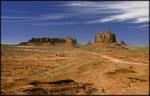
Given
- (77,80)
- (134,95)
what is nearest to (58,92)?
(77,80)

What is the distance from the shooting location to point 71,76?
36844 millimetres

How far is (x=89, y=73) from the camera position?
38062 millimetres

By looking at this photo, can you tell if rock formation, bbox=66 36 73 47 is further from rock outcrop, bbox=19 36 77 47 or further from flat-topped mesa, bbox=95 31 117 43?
flat-topped mesa, bbox=95 31 117 43

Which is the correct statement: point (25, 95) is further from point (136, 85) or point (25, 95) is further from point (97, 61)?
point (97, 61)

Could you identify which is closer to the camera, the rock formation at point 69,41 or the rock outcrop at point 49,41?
the rock formation at point 69,41

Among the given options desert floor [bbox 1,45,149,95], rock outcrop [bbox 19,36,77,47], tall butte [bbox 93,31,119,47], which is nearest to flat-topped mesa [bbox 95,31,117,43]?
tall butte [bbox 93,31,119,47]

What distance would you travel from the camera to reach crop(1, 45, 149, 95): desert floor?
106 feet

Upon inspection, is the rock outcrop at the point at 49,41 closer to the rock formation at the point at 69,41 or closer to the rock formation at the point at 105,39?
the rock formation at the point at 69,41

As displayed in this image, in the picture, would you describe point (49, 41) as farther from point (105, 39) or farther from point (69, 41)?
point (105, 39)

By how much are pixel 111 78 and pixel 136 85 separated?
2.78m

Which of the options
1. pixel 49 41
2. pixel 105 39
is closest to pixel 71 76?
pixel 105 39

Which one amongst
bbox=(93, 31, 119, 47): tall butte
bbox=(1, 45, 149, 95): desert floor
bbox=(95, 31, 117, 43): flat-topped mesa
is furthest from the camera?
bbox=(95, 31, 117, 43): flat-topped mesa

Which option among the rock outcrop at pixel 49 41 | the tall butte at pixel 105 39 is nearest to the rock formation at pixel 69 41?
the rock outcrop at pixel 49 41

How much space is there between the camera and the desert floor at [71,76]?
3246 cm
